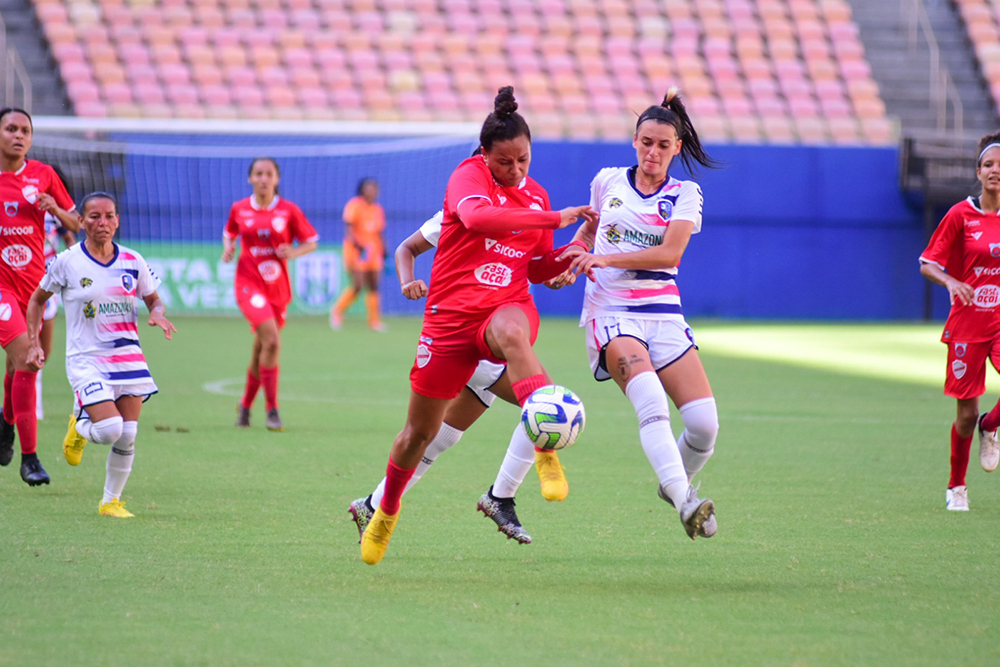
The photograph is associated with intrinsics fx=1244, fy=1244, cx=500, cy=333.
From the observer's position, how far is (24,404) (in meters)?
7.05

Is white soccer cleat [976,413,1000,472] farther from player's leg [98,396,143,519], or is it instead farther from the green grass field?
player's leg [98,396,143,519]

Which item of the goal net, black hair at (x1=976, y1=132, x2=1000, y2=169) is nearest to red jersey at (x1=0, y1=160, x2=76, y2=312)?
black hair at (x1=976, y1=132, x2=1000, y2=169)

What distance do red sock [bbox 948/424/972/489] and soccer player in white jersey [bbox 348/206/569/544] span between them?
263 cm

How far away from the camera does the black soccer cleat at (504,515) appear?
5340 millimetres

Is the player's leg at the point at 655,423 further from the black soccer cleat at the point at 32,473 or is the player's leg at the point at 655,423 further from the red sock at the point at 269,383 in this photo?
the red sock at the point at 269,383

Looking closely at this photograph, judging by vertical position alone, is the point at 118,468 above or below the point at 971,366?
below

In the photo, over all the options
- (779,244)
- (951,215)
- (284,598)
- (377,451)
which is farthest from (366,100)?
(284,598)

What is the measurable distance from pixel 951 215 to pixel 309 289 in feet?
52.8

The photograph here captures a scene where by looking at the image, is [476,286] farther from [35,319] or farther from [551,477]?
[35,319]

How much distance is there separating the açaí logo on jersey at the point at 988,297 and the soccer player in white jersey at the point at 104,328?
435cm

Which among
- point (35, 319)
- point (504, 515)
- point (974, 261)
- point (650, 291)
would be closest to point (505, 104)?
point (650, 291)

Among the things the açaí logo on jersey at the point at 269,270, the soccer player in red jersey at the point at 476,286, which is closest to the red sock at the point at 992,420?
the soccer player in red jersey at the point at 476,286

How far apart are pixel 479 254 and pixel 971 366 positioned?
3266 mm

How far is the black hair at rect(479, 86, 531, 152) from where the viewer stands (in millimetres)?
4855
